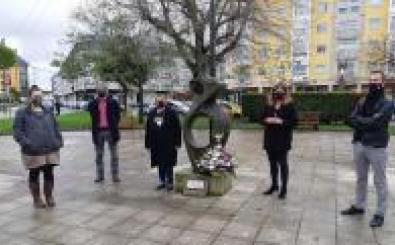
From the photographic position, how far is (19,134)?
8961 mm

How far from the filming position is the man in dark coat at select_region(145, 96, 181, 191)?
10430mm

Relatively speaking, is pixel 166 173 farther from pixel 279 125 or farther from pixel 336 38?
pixel 336 38

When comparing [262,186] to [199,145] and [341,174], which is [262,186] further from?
[341,174]

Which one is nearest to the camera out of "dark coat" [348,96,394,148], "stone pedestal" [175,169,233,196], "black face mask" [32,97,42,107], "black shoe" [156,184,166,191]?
"dark coat" [348,96,394,148]

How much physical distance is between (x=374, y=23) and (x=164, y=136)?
66805 mm

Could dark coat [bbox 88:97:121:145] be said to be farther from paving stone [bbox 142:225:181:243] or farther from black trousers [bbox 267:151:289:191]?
paving stone [bbox 142:225:181:243]

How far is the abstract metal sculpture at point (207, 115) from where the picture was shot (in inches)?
407

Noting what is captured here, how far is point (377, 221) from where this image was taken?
26.0ft

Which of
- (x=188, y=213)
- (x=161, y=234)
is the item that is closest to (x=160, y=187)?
(x=188, y=213)

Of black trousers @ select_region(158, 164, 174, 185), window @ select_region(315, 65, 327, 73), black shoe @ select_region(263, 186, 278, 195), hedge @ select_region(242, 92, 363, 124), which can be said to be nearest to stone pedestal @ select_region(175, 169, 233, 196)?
black trousers @ select_region(158, 164, 174, 185)

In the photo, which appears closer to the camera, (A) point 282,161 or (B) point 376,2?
(A) point 282,161

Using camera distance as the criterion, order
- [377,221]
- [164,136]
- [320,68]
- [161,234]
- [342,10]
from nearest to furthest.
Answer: [161,234]
[377,221]
[164,136]
[342,10]
[320,68]

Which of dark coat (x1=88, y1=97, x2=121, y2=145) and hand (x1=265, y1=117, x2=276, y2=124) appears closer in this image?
hand (x1=265, y1=117, x2=276, y2=124)

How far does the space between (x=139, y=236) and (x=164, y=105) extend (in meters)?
3.39
